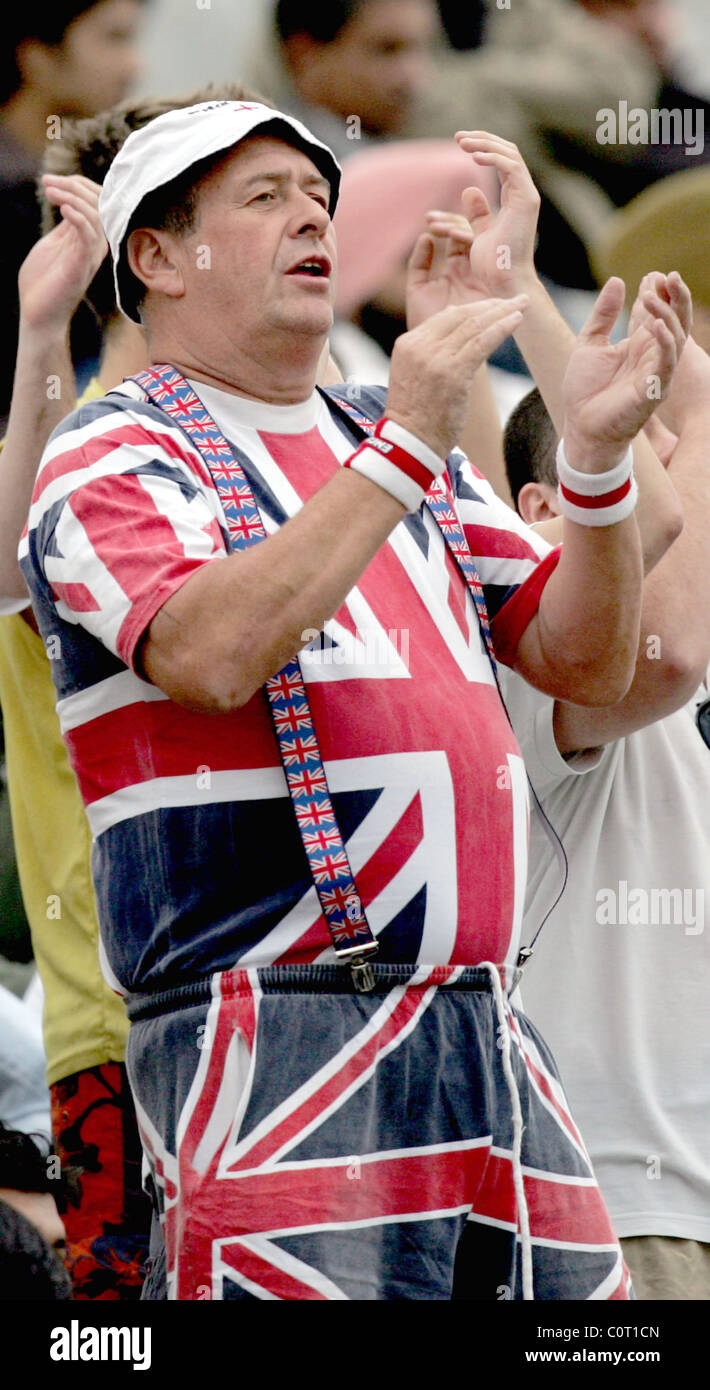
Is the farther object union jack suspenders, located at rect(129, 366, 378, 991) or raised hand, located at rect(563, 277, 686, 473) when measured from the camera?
raised hand, located at rect(563, 277, 686, 473)

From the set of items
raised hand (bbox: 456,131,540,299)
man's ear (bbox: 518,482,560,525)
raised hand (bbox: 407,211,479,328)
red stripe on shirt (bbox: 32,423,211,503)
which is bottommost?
red stripe on shirt (bbox: 32,423,211,503)

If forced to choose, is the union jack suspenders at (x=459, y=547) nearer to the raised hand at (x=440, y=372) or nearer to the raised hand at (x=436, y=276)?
the raised hand at (x=440, y=372)

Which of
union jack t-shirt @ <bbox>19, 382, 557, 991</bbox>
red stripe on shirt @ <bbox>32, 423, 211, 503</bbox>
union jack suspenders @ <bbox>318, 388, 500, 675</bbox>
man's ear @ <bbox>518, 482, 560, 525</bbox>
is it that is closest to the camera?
union jack t-shirt @ <bbox>19, 382, 557, 991</bbox>

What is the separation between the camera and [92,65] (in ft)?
17.6

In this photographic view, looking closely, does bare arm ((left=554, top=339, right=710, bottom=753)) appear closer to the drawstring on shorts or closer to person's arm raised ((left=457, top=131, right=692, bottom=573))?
person's arm raised ((left=457, top=131, right=692, bottom=573))

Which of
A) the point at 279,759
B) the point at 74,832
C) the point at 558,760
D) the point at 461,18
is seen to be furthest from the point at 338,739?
the point at 461,18

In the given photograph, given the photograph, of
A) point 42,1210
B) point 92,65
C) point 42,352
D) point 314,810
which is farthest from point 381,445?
point 92,65

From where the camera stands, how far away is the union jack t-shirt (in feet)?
6.48

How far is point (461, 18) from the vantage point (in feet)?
20.5

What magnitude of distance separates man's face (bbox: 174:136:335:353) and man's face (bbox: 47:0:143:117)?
3.05 metres

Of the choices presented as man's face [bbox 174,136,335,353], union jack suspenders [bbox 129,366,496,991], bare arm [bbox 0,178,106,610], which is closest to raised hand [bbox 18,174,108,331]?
bare arm [bbox 0,178,106,610]

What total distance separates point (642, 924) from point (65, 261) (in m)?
1.34

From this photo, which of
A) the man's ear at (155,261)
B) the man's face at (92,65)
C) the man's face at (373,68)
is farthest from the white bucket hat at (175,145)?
the man's face at (373,68)

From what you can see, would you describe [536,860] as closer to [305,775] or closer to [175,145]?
[305,775]
